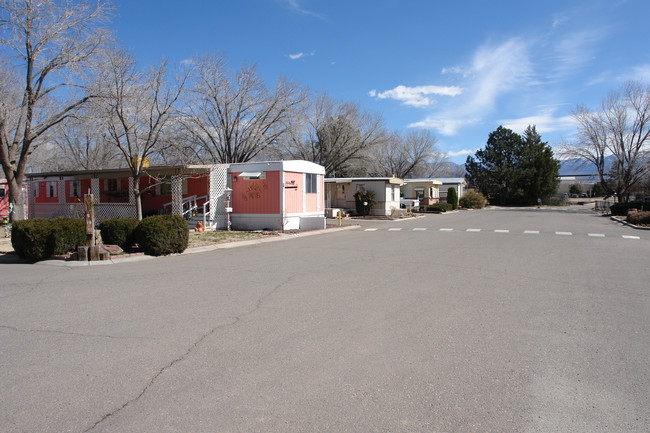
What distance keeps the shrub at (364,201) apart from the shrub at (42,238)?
2120 cm

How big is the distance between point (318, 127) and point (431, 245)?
77.9 ft

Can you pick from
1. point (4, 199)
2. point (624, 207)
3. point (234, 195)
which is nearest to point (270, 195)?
point (234, 195)

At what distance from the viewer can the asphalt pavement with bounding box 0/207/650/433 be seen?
3.24m

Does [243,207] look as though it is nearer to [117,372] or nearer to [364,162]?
[117,372]

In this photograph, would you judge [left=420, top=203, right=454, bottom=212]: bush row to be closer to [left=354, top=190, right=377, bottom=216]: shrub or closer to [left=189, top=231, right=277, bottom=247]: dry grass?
[left=354, top=190, right=377, bottom=216]: shrub

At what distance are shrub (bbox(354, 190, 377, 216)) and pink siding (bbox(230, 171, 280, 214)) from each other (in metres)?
12.5

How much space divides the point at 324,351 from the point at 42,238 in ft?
29.8

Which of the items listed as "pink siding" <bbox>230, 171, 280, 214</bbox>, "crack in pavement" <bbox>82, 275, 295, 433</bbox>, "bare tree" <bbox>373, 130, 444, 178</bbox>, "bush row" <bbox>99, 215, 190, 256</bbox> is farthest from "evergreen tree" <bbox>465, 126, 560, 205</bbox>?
"crack in pavement" <bbox>82, 275, 295, 433</bbox>

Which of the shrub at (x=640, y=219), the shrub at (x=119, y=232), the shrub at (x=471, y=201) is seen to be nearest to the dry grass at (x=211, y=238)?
the shrub at (x=119, y=232)

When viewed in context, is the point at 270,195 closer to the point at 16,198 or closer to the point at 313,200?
the point at 313,200

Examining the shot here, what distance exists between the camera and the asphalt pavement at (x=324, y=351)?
10.6 ft

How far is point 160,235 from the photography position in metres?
11.5

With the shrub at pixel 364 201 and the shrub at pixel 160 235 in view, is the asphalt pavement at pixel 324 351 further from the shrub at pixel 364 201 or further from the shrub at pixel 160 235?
the shrub at pixel 364 201

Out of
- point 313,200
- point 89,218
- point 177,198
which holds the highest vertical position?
point 177,198
